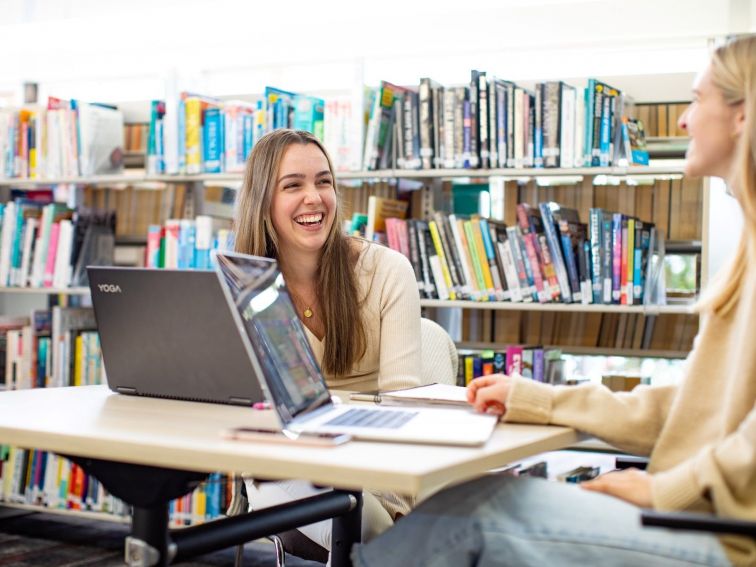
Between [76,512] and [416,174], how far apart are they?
6.21 ft

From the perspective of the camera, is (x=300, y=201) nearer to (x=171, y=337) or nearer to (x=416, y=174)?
(x=171, y=337)

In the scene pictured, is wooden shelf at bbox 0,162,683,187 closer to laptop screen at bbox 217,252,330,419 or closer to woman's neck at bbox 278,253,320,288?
woman's neck at bbox 278,253,320,288

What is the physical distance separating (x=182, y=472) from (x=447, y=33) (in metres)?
3.42

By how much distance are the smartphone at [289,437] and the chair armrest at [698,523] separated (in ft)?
1.24

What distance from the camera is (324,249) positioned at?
7.48ft

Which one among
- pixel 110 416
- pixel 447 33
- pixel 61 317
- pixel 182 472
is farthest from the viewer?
pixel 447 33

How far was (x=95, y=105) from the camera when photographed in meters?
3.93

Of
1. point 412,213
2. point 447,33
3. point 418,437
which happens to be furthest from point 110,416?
point 447,33

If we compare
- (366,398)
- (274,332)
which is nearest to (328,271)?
(366,398)

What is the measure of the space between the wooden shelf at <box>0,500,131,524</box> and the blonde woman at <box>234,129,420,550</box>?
1770 mm

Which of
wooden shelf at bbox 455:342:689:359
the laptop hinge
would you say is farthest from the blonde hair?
wooden shelf at bbox 455:342:689:359

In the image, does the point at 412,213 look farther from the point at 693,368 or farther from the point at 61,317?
the point at 693,368

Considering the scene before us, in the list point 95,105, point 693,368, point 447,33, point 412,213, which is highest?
point 447,33

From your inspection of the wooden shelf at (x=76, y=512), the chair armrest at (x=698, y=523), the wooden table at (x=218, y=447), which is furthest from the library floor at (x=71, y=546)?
the chair armrest at (x=698, y=523)
